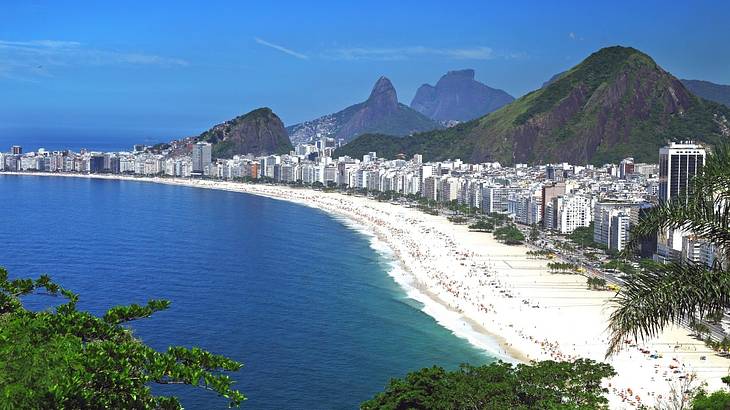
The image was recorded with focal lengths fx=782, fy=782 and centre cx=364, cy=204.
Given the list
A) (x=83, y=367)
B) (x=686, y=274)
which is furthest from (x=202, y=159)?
(x=686, y=274)

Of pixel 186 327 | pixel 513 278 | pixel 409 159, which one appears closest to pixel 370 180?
pixel 409 159

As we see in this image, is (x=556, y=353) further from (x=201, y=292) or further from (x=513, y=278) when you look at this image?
(x=201, y=292)

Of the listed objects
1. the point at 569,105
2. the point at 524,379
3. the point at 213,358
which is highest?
the point at 569,105

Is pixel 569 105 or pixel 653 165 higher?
pixel 569 105

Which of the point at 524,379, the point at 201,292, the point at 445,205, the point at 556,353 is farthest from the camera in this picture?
the point at 445,205

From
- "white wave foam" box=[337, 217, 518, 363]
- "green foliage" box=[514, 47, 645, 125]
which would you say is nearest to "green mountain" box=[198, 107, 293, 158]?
"green foliage" box=[514, 47, 645, 125]

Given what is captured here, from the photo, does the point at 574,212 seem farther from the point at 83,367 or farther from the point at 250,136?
the point at 250,136

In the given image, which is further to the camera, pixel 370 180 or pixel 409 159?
pixel 409 159
